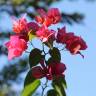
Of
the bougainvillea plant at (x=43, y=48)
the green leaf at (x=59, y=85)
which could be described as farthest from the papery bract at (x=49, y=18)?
the green leaf at (x=59, y=85)

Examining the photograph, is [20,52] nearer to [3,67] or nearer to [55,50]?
[55,50]

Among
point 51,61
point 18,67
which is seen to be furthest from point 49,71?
point 18,67

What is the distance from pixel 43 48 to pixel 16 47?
133 millimetres

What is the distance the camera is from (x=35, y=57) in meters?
2.92

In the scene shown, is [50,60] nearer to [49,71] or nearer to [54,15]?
[49,71]

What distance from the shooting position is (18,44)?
2893 millimetres

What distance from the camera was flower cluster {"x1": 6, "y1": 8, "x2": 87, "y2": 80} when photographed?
2862 mm

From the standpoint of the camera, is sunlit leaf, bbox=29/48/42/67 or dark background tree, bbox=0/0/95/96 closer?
sunlit leaf, bbox=29/48/42/67

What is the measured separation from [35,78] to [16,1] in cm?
1251

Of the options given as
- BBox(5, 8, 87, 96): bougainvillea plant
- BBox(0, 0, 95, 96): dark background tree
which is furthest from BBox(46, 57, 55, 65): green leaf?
BBox(0, 0, 95, 96): dark background tree

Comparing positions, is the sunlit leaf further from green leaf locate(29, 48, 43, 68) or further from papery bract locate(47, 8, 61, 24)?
papery bract locate(47, 8, 61, 24)

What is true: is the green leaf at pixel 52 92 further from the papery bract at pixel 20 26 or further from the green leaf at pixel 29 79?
the papery bract at pixel 20 26

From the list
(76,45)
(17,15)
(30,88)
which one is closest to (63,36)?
(76,45)

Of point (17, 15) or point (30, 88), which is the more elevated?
point (17, 15)
